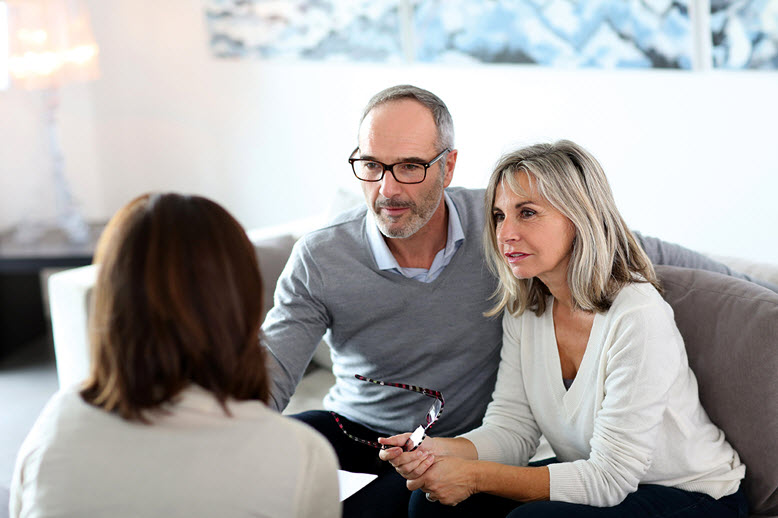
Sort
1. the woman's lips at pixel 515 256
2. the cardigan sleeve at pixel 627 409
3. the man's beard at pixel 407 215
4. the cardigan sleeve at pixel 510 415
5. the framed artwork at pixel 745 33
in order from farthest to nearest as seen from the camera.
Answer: the framed artwork at pixel 745 33
the man's beard at pixel 407 215
the cardigan sleeve at pixel 510 415
the woman's lips at pixel 515 256
the cardigan sleeve at pixel 627 409

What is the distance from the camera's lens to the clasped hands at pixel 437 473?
4.84ft

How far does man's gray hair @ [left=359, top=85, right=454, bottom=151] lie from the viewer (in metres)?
1.76

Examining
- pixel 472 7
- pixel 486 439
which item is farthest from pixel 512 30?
pixel 486 439

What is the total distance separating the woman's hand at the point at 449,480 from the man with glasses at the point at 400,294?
0.21m

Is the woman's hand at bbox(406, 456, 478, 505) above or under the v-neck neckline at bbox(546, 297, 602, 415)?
under

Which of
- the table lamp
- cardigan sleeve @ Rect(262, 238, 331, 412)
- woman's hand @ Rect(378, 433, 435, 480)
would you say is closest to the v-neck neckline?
woman's hand @ Rect(378, 433, 435, 480)

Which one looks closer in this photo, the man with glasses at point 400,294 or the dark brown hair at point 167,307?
the dark brown hair at point 167,307

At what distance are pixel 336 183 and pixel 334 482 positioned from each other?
8.10ft

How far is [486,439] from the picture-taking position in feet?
5.29

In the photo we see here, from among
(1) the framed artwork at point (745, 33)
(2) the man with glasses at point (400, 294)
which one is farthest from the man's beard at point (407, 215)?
(1) the framed artwork at point (745, 33)

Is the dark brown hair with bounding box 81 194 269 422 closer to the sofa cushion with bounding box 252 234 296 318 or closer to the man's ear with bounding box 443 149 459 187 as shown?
the man's ear with bounding box 443 149 459 187

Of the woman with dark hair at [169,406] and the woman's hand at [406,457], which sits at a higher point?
the woman with dark hair at [169,406]

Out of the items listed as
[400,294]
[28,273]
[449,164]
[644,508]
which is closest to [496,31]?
[449,164]

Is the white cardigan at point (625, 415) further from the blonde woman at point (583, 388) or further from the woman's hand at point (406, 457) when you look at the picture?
the woman's hand at point (406, 457)
